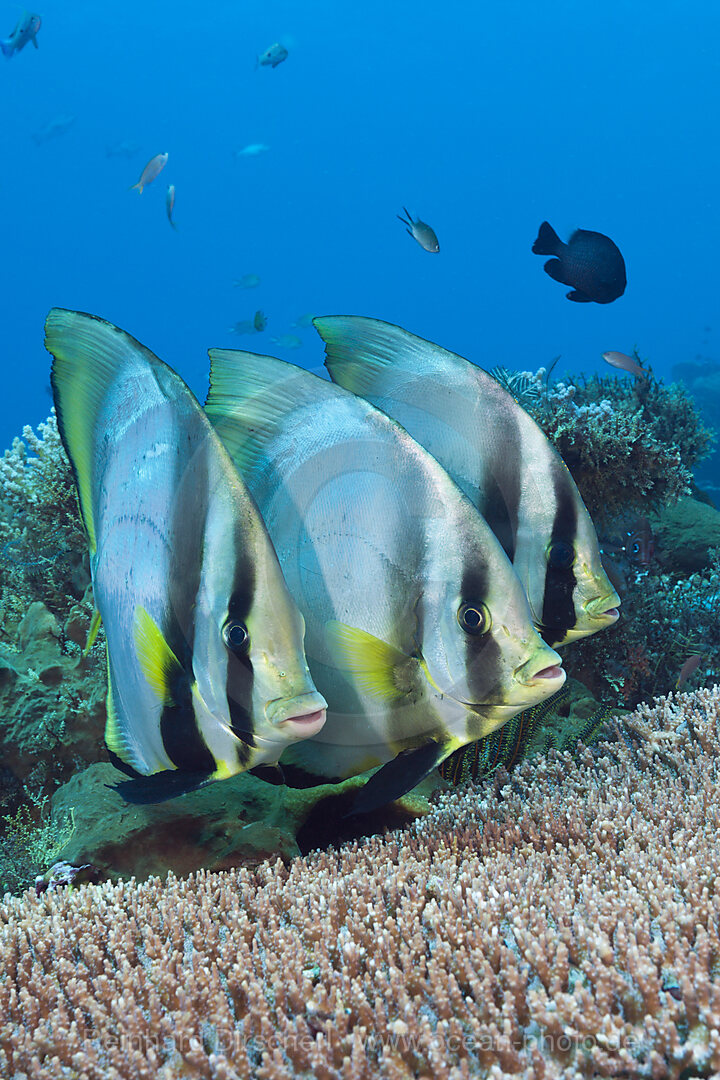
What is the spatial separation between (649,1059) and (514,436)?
166 cm

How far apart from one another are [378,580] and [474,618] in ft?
0.97

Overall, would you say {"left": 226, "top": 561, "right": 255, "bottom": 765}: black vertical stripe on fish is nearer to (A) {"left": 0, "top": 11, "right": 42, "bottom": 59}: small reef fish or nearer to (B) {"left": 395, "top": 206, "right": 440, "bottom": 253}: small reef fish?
(B) {"left": 395, "top": 206, "right": 440, "bottom": 253}: small reef fish

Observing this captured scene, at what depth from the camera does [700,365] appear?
1645 inches

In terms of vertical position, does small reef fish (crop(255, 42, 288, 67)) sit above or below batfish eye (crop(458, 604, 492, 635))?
above

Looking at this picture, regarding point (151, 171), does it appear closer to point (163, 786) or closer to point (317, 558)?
point (317, 558)

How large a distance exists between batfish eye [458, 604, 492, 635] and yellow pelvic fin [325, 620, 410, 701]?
0.19 meters

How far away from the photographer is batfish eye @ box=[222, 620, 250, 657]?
1.44 m

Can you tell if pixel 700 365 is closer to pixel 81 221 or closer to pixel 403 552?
pixel 403 552

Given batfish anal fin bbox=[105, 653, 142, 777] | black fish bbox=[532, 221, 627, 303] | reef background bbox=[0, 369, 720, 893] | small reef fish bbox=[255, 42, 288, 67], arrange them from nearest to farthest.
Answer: batfish anal fin bbox=[105, 653, 142, 777] < reef background bbox=[0, 369, 720, 893] < black fish bbox=[532, 221, 627, 303] < small reef fish bbox=[255, 42, 288, 67]

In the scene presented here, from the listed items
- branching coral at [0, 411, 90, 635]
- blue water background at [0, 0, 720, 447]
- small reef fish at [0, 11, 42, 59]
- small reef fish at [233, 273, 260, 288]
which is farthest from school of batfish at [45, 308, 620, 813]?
blue water background at [0, 0, 720, 447]

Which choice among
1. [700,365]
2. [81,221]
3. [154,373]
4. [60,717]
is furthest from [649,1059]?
[81,221]

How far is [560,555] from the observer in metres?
2.13

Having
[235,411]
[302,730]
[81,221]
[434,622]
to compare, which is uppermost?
[81,221]

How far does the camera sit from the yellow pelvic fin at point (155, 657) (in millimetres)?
1474
